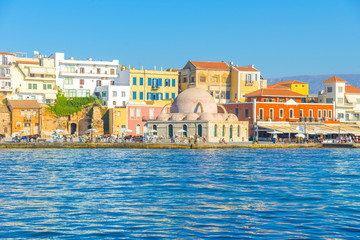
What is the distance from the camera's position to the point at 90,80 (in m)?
79.7

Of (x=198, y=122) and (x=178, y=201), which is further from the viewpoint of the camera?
(x=198, y=122)

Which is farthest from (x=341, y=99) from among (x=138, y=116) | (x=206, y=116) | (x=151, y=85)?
(x=138, y=116)

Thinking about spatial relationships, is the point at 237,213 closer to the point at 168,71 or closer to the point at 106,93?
the point at 106,93

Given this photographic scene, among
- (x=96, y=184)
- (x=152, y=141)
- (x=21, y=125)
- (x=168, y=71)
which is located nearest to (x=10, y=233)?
(x=96, y=184)

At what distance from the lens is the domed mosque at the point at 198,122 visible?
62.0 meters

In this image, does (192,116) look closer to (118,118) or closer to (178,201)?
(118,118)

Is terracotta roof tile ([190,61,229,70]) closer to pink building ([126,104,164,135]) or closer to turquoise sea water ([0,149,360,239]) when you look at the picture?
pink building ([126,104,164,135])

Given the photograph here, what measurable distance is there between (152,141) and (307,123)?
2221 centimetres

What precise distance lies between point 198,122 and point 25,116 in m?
22.6

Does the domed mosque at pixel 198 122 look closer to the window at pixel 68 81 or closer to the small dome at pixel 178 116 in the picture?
the small dome at pixel 178 116

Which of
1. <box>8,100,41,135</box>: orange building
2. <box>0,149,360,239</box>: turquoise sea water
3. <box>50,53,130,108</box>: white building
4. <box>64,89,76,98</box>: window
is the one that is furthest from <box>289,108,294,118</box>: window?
<box>0,149,360,239</box>: turquoise sea water

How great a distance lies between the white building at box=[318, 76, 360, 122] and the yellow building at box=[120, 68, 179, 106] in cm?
2258

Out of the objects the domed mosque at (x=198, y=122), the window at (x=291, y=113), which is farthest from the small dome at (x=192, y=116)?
the window at (x=291, y=113)

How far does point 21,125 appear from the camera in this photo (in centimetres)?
6856
